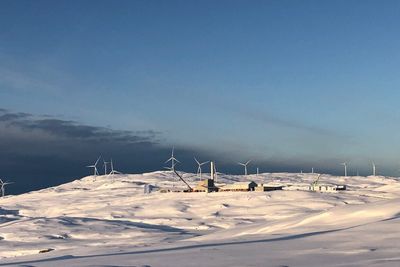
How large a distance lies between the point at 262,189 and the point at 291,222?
52.2 m

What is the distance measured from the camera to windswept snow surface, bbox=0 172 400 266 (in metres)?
13.7

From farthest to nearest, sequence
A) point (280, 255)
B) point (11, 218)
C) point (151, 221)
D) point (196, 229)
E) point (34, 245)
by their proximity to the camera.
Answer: point (11, 218), point (151, 221), point (196, 229), point (34, 245), point (280, 255)

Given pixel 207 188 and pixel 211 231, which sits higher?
pixel 207 188

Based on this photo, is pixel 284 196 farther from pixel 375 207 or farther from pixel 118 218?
pixel 375 207

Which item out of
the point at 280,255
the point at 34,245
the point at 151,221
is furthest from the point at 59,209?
the point at 280,255

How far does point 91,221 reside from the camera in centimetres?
4797

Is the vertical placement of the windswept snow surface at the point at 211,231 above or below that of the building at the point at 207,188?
below

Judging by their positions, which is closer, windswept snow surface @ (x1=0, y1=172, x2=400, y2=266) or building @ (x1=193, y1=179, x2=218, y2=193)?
windswept snow surface @ (x1=0, y1=172, x2=400, y2=266)

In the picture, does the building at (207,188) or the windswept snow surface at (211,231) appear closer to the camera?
the windswept snow surface at (211,231)

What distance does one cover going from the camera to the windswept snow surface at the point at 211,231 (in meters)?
13.7

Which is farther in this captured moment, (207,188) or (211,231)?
(207,188)

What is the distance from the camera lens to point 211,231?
43.2 meters

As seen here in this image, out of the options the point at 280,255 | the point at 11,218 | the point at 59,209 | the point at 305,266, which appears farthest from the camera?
the point at 59,209

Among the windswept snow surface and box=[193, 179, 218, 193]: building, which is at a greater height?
box=[193, 179, 218, 193]: building
